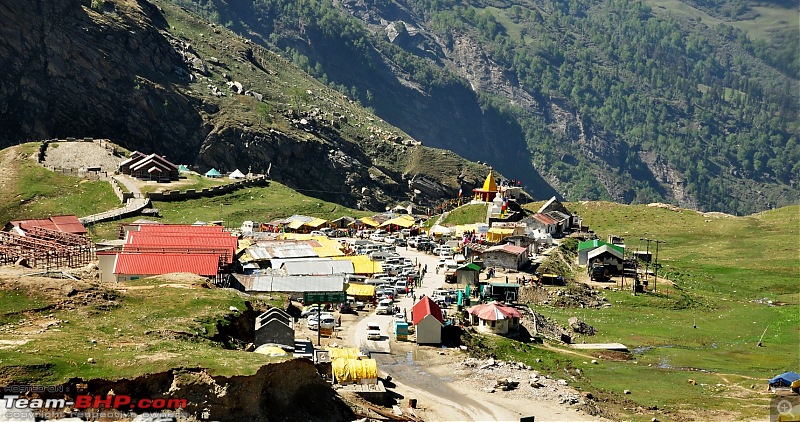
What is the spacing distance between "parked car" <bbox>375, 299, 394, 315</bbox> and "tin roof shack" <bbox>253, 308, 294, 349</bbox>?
20.5 m

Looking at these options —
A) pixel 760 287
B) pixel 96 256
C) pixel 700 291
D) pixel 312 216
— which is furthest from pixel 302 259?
pixel 760 287

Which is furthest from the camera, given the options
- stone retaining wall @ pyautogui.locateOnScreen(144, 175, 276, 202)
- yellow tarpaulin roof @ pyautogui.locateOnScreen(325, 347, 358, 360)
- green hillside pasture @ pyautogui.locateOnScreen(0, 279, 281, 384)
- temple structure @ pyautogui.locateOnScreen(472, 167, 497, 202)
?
temple structure @ pyautogui.locateOnScreen(472, 167, 497, 202)

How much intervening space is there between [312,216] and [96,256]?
2083 inches

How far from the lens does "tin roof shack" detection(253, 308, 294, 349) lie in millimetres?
61656

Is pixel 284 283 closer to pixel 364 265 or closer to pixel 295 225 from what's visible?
pixel 364 265

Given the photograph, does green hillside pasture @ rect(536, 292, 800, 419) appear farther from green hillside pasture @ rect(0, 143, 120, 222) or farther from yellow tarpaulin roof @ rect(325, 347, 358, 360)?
green hillside pasture @ rect(0, 143, 120, 222)

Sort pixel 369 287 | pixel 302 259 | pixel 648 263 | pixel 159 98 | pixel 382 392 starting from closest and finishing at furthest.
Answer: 1. pixel 382 392
2. pixel 369 287
3. pixel 302 259
4. pixel 648 263
5. pixel 159 98

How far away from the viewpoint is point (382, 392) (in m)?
56.4

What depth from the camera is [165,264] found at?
7838 cm

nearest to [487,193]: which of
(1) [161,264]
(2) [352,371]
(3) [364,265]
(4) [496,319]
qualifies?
(3) [364,265]

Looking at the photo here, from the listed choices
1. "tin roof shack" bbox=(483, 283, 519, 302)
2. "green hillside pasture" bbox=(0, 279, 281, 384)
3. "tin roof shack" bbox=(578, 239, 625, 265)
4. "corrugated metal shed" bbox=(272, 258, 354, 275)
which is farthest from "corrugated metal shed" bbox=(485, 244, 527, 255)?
"green hillside pasture" bbox=(0, 279, 281, 384)

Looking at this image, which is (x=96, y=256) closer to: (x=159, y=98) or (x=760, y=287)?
(x=760, y=287)

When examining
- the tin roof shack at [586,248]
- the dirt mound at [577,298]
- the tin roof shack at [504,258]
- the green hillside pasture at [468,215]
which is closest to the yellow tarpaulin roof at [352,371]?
the dirt mound at [577,298]

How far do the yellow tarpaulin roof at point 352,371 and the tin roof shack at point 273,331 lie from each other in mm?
4638
